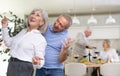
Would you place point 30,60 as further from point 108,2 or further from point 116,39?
point 116,39

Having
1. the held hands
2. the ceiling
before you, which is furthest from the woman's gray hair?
the ceiling

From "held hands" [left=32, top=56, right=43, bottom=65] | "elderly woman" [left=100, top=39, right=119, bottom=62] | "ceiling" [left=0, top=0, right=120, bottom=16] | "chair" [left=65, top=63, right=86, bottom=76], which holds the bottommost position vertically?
"chair" [left=65, top=63, right=86, bottom=76]

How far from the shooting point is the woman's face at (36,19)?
2.00 m

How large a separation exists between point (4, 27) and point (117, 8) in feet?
19.3

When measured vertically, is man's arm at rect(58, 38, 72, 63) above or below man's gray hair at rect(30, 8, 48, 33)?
below

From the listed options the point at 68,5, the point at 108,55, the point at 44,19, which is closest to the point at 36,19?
the point at 44,19

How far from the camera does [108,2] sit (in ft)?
21.9

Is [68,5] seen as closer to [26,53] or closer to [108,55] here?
[108,55]

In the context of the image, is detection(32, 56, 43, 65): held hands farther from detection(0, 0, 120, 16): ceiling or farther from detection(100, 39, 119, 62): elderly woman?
detection(0, 0, 120, 16): ceiling

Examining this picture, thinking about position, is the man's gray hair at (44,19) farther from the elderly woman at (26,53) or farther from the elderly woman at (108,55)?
the elderly woman at (108,55)

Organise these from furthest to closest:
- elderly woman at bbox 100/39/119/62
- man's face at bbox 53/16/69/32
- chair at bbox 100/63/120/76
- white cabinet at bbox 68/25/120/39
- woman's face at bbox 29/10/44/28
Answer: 1. white cabinet at bbox 68/25/120/39
2. elderly woman at bbox 100/39/119/62
3. chair at bbox 100/63/120/76
4. man's face at bbox 53/16/69/32
5. woman's face at bbox 29/10/44/28

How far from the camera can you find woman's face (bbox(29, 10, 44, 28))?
2004 millimetres

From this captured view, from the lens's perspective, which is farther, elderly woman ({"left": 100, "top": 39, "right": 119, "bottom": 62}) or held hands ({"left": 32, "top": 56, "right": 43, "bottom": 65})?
elderly woman ({"left": 100, "top": 39, "right": 119, "bottom": 62})

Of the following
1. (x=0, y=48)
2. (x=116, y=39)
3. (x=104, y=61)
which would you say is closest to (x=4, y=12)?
(x=0, y=48)
